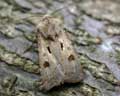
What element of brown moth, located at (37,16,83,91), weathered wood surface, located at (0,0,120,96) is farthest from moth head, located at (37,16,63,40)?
weathered wood surface, located at (0,0,120,96)

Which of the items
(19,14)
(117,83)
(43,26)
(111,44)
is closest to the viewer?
(117,83)

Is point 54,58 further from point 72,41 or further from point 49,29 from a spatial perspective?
point 72,41

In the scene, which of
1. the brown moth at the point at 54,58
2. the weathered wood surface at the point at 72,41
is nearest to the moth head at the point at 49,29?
the brown moth at the point at 54,58

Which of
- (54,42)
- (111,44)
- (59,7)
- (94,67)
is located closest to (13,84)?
(54,42)

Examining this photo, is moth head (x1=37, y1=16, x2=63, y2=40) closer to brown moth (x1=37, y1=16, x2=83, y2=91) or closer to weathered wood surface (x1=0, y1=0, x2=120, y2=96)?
brown moth (x1=37, y1=16, x2=83, y2=91)

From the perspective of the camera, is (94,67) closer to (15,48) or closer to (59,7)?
(15,48)

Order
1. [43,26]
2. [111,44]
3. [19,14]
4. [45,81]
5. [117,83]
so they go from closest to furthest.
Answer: [45,81]
[117,83]
[43,26]
[111,44]
[19,14]

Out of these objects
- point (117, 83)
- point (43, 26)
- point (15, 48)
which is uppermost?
point (43, 26)

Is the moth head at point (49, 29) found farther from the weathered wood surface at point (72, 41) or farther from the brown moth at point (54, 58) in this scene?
the weathered wood surface at point (72, 41)
